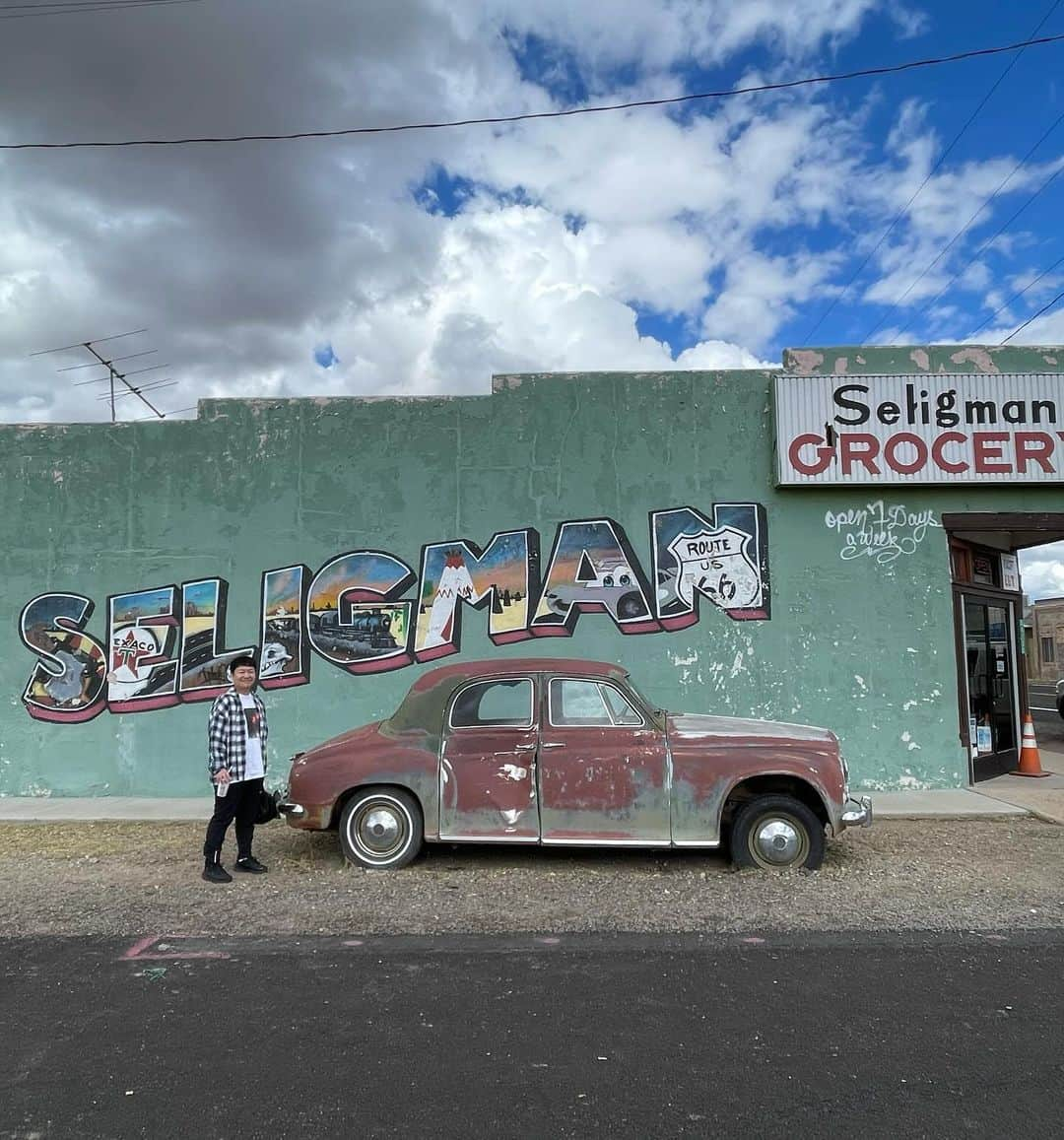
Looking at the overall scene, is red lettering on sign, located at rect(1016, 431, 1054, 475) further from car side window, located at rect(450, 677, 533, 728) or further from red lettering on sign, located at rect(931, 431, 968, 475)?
car side window, located at rect(450, 677, 533, 728)

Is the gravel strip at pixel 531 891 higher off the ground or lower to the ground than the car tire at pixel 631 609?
lower

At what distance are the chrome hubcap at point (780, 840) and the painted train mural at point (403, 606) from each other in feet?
13.8

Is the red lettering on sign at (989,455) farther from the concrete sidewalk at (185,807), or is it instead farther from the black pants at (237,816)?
the black pants at (237,816)

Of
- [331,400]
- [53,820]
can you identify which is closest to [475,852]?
[53,820]

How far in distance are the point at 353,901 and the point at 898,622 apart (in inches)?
298

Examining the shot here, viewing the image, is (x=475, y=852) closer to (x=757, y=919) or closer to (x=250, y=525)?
(x=757, y=919)

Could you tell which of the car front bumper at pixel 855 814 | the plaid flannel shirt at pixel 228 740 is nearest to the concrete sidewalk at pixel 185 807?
the car front bumper at pixel 855 814

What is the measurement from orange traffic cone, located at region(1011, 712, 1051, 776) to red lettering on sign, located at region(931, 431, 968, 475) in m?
3.73

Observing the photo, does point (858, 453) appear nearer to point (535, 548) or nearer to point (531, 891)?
point (535, 548)

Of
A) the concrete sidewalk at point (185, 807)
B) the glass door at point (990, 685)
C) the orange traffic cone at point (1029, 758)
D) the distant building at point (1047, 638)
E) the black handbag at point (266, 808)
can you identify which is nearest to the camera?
the black handbag at point (266, 808)

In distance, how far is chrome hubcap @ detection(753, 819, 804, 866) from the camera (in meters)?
6.73

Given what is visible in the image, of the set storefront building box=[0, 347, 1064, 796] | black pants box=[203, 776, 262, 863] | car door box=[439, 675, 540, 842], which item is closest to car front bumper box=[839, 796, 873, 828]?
car door box=[439, 675, 540, 842]

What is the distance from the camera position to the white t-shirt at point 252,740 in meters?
6.91

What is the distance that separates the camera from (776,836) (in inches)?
265
